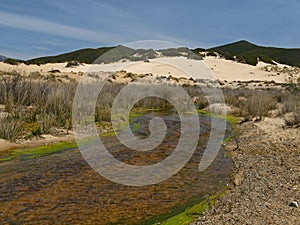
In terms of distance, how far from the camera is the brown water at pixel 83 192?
4.21 meters

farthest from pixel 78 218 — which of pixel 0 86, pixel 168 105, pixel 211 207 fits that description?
pixel 168 105

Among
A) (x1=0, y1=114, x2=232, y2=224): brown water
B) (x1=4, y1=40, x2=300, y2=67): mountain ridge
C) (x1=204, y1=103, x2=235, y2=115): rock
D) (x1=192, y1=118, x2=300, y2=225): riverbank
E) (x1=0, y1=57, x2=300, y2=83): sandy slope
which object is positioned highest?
(x1=4, y1=40, x2=300, y2=67): mountain ridge

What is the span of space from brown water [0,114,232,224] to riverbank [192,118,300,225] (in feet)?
1.36

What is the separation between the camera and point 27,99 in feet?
36.6

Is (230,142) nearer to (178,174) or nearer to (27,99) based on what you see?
(178,174)

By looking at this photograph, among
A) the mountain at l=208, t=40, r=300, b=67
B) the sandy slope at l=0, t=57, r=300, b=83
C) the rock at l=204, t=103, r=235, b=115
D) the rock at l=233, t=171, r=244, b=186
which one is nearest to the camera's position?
the rock at l=233, t=171, r=244, b=186

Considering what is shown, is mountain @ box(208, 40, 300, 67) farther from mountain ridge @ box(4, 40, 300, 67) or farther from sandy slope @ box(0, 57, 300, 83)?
sandy slope @ box(0, 57, 300, 83)

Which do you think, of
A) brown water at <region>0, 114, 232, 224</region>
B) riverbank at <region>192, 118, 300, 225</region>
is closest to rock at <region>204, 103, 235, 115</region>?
riverbank at <region>192, 118, 300, 225</region>

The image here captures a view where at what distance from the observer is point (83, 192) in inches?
196

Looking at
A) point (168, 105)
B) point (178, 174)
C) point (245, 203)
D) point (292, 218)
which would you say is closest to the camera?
point (292, 218)

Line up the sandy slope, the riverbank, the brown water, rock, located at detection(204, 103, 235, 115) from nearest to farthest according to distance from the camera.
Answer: the riverbank
the brown water
rock, located at detection(204, 103, 235, 115)
the sandy slope

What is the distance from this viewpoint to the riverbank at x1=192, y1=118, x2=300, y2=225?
4.02 meters

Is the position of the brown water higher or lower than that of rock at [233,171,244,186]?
lower

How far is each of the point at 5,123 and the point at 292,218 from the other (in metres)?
6.45
